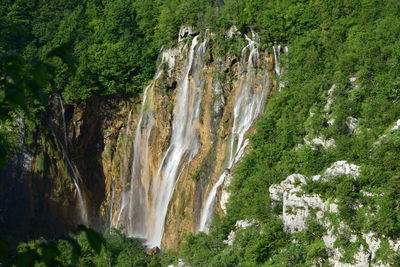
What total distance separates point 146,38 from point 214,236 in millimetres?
13497

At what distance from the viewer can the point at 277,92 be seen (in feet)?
84.1

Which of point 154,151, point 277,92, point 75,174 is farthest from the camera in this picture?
point 75,174

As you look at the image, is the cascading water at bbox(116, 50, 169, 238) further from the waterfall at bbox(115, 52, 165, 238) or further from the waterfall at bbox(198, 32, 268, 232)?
the waterfall at bbox(198, 32, 268, 232)

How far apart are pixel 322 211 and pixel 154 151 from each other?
12.0 metres

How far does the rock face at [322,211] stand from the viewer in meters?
16.9

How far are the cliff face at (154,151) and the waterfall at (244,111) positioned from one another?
39mm

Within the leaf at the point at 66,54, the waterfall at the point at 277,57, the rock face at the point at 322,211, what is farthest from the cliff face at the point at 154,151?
the leaf at the point at 66,54

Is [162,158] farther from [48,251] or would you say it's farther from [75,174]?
[48,251]

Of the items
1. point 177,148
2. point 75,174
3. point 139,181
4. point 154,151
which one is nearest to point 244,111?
point 177,148

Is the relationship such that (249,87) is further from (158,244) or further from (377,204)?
(377,204)

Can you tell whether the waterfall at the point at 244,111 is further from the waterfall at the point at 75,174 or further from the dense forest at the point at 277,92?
the waterfall at the point at 75,174

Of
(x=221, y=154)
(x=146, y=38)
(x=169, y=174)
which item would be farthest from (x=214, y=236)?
(x=146, y=38)

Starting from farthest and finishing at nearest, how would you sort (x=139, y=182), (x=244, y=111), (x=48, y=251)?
(x=139, y=182) < (x=244, y=111) < (x=48, y=251)

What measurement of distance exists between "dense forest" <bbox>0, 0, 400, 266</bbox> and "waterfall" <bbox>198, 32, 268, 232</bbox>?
638 mm
